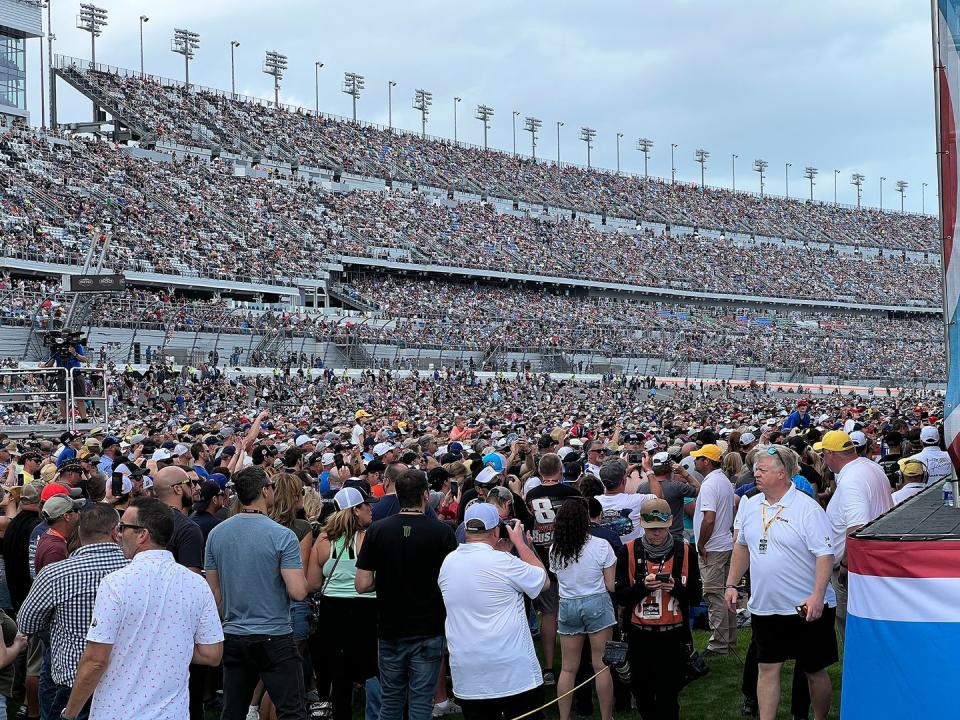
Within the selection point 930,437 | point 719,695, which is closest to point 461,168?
point 930,437

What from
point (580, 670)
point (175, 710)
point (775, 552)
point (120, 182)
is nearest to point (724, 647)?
point (580, 670)

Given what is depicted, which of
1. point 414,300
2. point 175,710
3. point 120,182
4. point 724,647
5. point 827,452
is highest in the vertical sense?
point 120,182

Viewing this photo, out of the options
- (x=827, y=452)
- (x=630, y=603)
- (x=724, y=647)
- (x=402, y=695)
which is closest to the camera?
(x=402, y=695)

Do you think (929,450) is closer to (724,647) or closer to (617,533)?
(724,647)

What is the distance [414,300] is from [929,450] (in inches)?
1987

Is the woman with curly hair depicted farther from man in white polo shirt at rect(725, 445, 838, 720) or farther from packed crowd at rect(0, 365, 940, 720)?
man in white polo shirt at rect(725, 445, 838, 720)

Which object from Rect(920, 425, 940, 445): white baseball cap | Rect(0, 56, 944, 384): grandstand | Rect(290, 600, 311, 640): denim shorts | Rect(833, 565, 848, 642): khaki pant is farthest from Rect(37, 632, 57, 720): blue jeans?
Rect(0, 56, 944, 384): grandstand

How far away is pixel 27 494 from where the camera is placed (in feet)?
24.7

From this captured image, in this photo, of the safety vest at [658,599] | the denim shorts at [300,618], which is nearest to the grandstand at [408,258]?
the denim shorts at [300,618]

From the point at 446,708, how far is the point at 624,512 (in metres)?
1.89

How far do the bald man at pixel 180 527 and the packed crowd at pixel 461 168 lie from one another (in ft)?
182

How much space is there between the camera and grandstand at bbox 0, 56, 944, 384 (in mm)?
43219

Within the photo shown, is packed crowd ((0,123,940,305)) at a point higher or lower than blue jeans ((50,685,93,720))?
higher

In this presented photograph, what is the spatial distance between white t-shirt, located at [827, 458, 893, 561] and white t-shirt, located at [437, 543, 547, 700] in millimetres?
2279
